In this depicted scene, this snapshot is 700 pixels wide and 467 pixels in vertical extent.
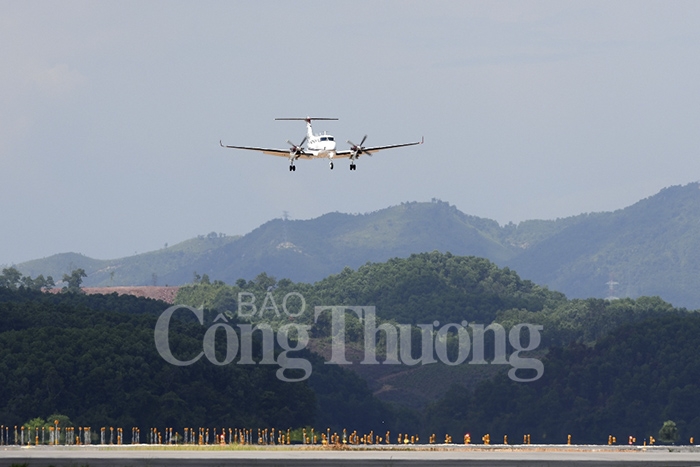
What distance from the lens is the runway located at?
71.8 m

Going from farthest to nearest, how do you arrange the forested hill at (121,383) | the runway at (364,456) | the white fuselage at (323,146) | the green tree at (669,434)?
the forested hill at (121,383), the green tree at (669,434), the white fuselage at (323,146), the runway at (364,456)

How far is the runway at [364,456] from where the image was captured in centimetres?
7175

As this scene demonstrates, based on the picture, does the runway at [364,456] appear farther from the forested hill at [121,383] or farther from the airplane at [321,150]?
the forested hill at [121,383]

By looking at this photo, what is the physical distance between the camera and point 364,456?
78.6 m

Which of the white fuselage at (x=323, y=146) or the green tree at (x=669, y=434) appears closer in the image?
the white fuselage at (x=323, y=146)

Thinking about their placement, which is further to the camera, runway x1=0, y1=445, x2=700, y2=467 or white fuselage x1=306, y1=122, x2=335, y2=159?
white fuselage x1=306, y1=122, x2=335, y2=159

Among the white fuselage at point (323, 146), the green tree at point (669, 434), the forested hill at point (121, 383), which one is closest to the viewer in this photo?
the white fuselage at point (323, 146)

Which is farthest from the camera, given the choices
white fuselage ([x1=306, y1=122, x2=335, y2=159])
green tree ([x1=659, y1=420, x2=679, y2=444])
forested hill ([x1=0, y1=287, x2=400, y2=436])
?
forested hill ([x1=0, y1=287, x2=400, y2=436])

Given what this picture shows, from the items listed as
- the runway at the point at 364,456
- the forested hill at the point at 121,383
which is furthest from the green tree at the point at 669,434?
the runway at the point at 364,456

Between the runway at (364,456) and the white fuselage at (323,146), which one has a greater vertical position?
the white fuselage at (323,146)

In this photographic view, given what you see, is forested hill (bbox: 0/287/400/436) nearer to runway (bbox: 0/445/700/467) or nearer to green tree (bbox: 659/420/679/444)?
green tree (bbox: 659/420/679/444)

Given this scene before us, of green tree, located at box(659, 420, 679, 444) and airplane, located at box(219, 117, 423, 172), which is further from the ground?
airplane, located at box(219, 117, 423, 172)

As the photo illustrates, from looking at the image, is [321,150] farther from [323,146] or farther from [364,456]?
[364,456]

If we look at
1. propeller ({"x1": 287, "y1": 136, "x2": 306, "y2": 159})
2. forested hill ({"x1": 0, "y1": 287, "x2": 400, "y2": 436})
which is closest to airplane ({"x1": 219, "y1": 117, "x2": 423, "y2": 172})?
propeller ({"x1": 287, "y1": 136, "x2": 306, "y2": 159})
